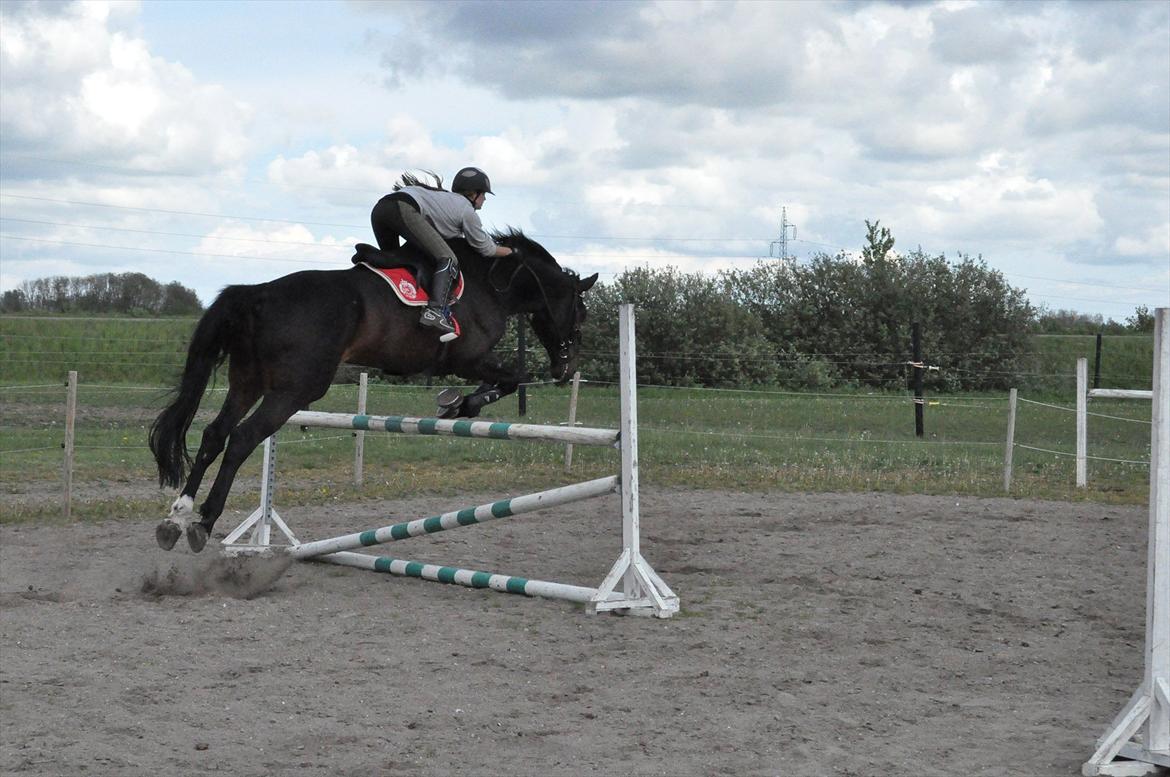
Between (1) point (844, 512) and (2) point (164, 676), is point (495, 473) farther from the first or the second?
(2) point (164, 676)

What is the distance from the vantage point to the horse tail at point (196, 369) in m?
6.30

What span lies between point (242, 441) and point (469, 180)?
6.86 ft

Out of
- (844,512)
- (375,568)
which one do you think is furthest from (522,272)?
(844,512)

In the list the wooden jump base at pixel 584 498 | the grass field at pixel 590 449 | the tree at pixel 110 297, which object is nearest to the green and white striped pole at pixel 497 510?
the wooden jump base at pixel 584 498

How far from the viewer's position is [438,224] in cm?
685

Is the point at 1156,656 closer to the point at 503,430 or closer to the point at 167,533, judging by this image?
the point at 503,430

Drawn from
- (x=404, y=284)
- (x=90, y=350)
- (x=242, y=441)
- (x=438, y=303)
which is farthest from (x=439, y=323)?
(x=90, y=350)

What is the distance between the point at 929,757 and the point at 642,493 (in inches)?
271

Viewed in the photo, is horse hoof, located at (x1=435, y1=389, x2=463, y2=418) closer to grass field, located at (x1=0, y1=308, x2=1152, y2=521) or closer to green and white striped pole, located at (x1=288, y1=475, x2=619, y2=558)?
green and white striped pole, located at (x1=288, y1=475, x2=619, y2=558)

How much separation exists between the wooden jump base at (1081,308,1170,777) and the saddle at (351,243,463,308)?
387 cm

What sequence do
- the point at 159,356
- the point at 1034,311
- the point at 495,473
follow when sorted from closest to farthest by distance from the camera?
the point at 495,473 < the point at 159,356 < the point at 1034,311

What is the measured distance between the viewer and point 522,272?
7.29 metres

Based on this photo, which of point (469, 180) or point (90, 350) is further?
point (90, 350)

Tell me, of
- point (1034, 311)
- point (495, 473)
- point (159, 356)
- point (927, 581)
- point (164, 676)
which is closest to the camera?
point (164, 676)
